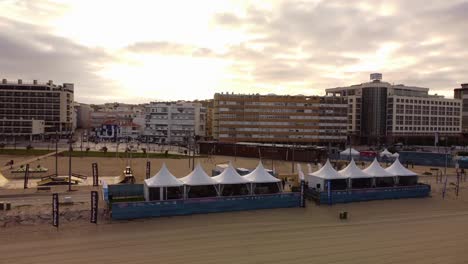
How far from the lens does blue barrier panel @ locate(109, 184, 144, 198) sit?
84.7 feet

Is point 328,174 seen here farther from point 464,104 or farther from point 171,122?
point 464,104

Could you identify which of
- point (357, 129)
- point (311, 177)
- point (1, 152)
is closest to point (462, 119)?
point (357, 129)

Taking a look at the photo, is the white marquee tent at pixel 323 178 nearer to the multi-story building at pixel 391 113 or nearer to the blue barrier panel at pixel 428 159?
the blue barrier panel at pixel 428 159

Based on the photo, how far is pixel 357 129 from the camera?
111 m

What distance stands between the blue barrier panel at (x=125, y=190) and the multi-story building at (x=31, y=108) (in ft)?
257

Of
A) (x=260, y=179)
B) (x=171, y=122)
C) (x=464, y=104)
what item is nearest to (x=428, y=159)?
(x=260, y=179)

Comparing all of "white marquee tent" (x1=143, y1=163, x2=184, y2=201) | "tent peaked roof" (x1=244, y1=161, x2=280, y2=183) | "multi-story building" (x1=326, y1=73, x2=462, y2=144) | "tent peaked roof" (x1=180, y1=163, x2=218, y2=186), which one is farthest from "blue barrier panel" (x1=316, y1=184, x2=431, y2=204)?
"multi-story building" (x1=326, y1=73, x2=462, y2=144)

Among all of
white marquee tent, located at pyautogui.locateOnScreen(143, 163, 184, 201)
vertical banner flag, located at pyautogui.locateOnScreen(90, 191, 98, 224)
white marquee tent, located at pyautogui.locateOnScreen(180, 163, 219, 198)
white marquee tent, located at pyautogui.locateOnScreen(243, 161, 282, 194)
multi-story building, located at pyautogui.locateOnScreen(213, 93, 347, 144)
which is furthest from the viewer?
multi-story building, located at pyautogui.locateOnScreen(213, 93, 347, 144)

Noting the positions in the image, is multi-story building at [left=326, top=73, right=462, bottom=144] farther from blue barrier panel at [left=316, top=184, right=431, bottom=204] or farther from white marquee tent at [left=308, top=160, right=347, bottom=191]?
white marquee tent at [left=308, top=160, right=347, bottom=191]

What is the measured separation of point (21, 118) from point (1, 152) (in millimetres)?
39678

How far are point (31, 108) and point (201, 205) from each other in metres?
90.6

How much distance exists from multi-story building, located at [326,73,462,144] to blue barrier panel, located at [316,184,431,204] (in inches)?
3051

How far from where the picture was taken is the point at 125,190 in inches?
1025

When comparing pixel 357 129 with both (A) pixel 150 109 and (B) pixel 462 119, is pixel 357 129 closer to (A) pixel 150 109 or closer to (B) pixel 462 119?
(B) pixel 462 119
